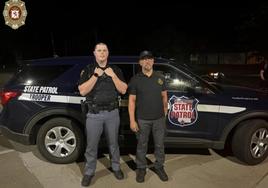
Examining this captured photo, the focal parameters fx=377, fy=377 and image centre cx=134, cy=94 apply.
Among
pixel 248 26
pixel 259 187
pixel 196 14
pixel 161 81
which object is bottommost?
pixel 259 187

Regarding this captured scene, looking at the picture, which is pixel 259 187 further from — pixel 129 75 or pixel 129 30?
pixel 129 30

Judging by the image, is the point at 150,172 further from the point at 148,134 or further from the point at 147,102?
the point at 147,102

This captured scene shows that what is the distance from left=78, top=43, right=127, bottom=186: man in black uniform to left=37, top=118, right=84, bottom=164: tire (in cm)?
92

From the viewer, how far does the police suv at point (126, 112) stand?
5379mm

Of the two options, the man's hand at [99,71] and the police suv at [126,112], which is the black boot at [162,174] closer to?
the police suv at [126,112]

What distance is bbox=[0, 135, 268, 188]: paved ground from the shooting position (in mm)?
4801

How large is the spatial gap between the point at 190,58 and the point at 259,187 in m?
36.7

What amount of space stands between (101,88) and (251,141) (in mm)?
2432

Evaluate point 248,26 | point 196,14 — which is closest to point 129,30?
point 196,14

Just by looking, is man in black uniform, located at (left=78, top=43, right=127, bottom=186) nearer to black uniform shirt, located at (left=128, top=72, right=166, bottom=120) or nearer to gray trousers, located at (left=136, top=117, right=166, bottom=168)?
black uniform shirt, located at (left=128, top=72, right=166, bottom=120)

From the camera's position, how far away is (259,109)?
5.45 meters

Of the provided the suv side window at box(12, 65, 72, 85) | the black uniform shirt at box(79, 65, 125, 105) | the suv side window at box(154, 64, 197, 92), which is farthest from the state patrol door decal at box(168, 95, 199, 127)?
the suv side window at box(12, 65, 72, 85)

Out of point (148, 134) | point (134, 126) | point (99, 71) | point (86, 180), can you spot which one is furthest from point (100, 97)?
point (86, 180)

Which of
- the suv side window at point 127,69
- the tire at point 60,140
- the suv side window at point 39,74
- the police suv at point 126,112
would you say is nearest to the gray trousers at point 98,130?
the police suv at point 126,112
